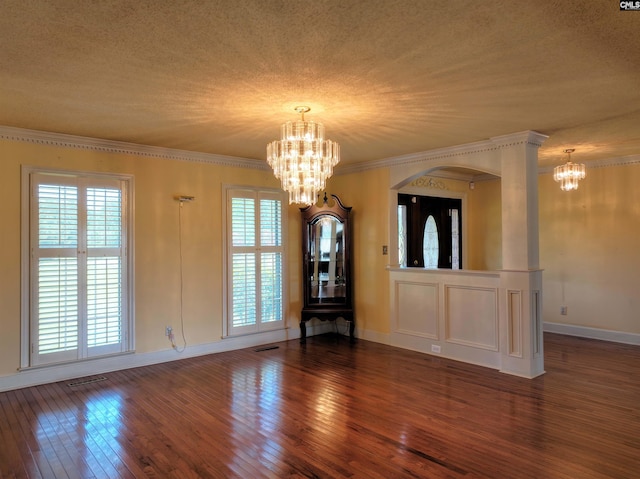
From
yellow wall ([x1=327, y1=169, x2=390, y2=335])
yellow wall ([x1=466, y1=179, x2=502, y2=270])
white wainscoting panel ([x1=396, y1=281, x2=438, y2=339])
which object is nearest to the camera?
white wainscoting panel ([x1=396, y1=281, x2=438, y2=339])

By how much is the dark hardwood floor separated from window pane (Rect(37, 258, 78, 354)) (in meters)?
0.44

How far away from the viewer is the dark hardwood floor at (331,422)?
2.63 m

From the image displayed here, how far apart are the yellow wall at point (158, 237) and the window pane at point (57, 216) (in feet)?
0.65

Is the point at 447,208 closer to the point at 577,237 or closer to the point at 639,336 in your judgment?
the point at 577,237

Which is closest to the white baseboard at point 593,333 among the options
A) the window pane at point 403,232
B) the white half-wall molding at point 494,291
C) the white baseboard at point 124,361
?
the white half-wall molding at point 494,291

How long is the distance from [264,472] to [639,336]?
5.44m

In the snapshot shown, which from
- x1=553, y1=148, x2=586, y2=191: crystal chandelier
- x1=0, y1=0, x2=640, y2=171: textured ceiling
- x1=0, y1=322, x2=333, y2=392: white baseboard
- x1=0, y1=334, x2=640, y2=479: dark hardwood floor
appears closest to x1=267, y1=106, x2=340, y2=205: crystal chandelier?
x1=0, y1=0, x2=640, y2=171: textured ceiling

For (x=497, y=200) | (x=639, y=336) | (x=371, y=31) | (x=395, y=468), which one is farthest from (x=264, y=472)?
(x=497, y=200)

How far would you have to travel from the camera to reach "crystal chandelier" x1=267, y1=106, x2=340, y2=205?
3.23 m

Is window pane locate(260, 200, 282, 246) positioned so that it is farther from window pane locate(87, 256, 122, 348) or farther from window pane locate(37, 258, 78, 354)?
window pane locate(37, 258, 78, 354)

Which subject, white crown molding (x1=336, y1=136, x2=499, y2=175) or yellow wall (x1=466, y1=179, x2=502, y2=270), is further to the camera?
yellow wall (x1=466, y1=179, x2=502, y2=270)

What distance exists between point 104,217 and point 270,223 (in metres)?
2.13

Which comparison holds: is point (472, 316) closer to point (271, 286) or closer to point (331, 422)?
point (331, 422)

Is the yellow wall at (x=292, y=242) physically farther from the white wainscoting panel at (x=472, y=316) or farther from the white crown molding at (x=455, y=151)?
the white wainscoting panel at (x=472, y=316)
